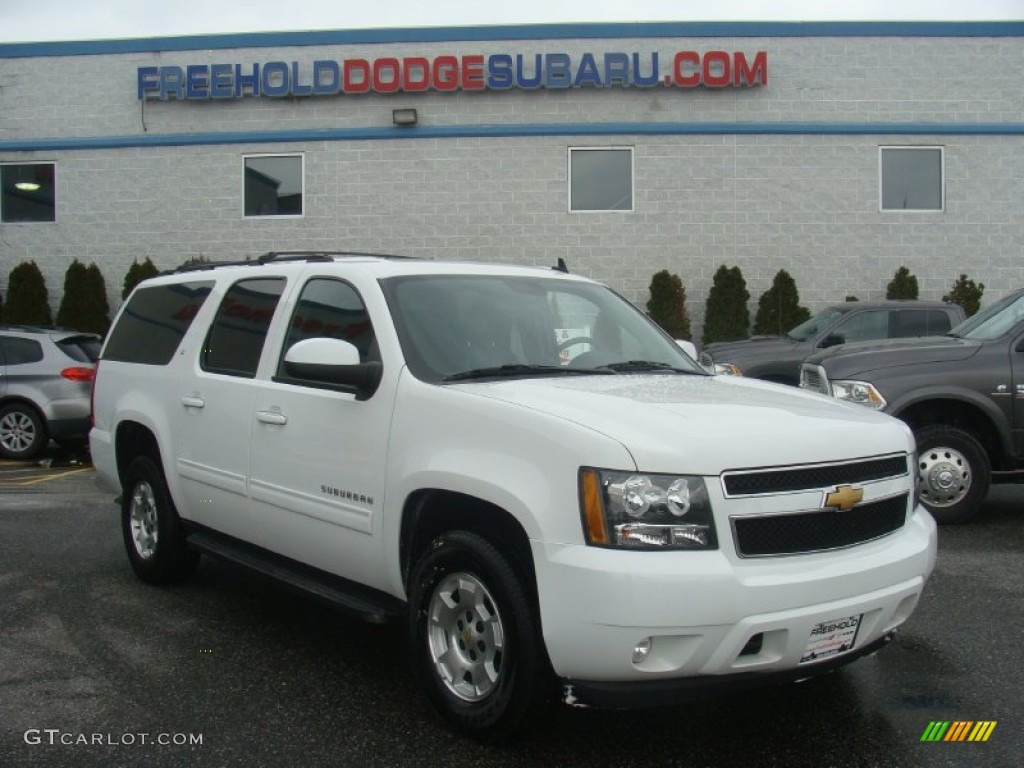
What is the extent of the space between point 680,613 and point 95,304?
54.5 ft

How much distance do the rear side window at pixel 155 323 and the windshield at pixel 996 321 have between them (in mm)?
5854

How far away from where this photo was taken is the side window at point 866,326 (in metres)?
12.1

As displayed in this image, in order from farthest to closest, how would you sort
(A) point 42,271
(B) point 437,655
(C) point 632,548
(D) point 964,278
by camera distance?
(A) point 42,271
(D) point 964,278
(B) point 437,655
(C) point 632,548

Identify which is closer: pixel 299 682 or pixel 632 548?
pixel 632 548

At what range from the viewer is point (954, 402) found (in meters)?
7.54

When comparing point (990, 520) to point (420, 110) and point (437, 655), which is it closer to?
point (437, 655)

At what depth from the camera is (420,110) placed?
17.4 m

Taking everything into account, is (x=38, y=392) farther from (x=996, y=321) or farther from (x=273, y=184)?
(x=996, y=321)

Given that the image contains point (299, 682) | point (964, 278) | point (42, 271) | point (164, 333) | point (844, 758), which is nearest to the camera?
point (844, 758)

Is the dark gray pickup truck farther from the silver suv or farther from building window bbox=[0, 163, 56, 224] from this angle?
building window bbox=[0, 163, 56, 224]

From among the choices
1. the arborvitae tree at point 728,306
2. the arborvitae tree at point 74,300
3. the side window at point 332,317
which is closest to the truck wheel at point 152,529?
the side window at point 332,317

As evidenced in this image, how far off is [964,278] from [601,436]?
15257 mm

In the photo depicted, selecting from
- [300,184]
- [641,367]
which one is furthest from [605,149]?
[641,367]

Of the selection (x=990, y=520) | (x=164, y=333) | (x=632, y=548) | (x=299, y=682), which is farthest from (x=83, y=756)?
(x=990, y=520)
